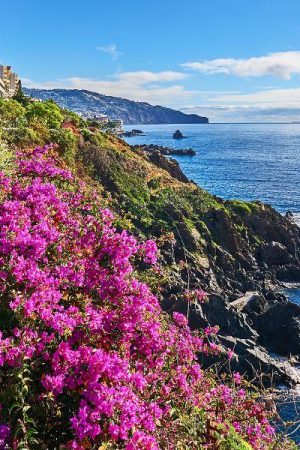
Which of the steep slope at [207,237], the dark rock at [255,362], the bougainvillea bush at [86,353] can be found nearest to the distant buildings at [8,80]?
the steep slope at [207,237]

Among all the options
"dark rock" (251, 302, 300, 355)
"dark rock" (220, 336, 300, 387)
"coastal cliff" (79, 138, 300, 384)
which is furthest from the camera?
"dark rock" (251, 302, 300, 355)

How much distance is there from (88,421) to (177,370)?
2684 mm

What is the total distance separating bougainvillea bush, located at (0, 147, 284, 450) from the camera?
550cm

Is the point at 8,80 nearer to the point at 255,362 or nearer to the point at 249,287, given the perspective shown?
the point at 249,287

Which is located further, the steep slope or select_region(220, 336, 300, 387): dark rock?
the steep slope

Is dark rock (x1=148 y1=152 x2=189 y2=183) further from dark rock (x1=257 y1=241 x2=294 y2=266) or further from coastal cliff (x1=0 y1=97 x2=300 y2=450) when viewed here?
coastal cliff (x1=0 y1=97 x2=300 y2=450)

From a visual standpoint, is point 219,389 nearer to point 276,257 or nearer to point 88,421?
point 88,421

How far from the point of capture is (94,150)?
41656 mm

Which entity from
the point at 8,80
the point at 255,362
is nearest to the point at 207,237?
the point at 255,362

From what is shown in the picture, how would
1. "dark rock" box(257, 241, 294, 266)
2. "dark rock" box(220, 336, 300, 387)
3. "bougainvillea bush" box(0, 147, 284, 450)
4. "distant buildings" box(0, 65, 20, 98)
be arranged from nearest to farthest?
"bougainvillea bush" box(0, 147, 284, 450)
"dark rock" box(220, 336, 300, 387)
"dark rock" box(257, 241, 294, 266)
"distant buildings" box(0, 65, 20, 98)

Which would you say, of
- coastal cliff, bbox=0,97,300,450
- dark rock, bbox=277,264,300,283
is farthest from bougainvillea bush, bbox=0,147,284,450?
dark rock, bbox=277,264,300,283

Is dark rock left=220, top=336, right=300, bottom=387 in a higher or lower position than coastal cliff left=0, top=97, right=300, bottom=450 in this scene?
lower

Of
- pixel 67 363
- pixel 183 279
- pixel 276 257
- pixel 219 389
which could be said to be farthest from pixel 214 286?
pixel 67 363

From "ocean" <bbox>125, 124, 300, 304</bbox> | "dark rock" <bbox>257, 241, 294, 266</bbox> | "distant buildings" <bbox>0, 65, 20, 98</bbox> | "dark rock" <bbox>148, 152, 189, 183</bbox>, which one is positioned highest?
"distant buildings" <bbox>0, 65, 20, 98</bbox>
